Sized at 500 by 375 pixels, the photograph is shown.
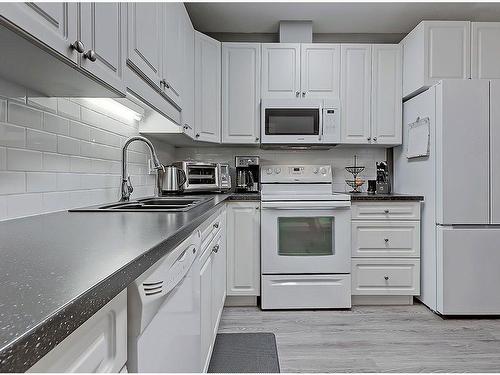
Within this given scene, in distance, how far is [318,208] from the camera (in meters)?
2.74

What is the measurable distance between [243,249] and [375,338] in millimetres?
1090

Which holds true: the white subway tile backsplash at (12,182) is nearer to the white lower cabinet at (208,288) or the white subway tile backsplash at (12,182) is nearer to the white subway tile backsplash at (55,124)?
the white subway tile backsplash at (55,124)

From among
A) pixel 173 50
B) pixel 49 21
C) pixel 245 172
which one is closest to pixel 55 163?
pixel 49 21

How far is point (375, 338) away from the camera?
2.23 metres

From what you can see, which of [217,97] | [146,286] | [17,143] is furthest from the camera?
[217,97]

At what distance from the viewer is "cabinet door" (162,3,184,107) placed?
6.45ft

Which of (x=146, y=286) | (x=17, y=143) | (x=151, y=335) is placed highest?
(x=17, y=143)

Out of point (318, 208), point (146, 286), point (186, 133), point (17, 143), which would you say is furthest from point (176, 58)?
point (146, 286)

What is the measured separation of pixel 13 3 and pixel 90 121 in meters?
1.05

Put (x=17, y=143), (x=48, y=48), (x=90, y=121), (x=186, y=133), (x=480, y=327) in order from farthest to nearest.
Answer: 1. (x=186, y=133)
2. (x=480, y=327)
3. (x=90, y=121)
4. (x=17, y=143)
5. (x=48, y=48)

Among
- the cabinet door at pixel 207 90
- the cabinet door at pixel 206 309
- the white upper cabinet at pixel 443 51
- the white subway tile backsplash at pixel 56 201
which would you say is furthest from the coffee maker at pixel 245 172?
the white subway tile backsplash at pixel 56 201

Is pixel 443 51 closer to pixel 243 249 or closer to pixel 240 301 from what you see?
pixel 243 249

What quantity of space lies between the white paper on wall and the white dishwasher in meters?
2.08

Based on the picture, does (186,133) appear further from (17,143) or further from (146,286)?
(146,286)
